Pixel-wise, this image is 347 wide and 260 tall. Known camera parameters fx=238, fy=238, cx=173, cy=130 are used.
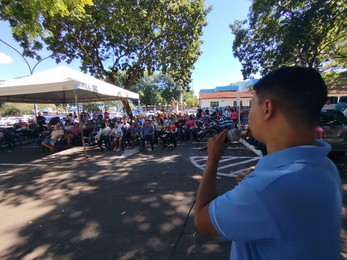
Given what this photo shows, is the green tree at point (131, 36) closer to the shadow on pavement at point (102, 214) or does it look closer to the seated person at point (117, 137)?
the seated person at point (117, 137)

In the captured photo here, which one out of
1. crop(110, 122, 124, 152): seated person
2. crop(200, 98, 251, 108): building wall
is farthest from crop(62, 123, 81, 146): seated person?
crop(200, 98, 251, 108): building wall

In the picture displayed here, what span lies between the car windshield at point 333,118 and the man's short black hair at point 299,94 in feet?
22.9

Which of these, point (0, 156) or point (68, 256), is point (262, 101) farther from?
point (0, 156)

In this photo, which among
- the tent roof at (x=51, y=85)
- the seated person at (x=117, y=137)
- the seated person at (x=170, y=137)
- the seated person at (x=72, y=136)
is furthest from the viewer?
the seated person at (x=72, y=136)

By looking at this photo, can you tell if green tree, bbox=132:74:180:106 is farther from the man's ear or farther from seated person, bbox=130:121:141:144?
the man's ear

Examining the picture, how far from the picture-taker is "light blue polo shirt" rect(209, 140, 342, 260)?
0.75 meters

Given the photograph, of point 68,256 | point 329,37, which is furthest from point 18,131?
point 329,37

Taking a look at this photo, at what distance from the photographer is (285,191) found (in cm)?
75

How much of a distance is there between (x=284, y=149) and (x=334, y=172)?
0.20 m

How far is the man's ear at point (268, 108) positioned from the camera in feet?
3.00

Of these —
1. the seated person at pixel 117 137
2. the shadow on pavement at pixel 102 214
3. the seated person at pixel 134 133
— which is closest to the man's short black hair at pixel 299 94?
the shadow on pavement at pixel 102 214

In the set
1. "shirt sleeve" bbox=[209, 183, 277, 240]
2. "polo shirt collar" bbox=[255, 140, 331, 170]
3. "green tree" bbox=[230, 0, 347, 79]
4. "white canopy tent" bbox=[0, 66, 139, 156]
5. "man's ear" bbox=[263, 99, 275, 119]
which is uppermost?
"green tree" bbox=[230, 0, 347, 79]

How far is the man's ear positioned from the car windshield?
278 inches

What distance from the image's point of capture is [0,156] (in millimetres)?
9906
